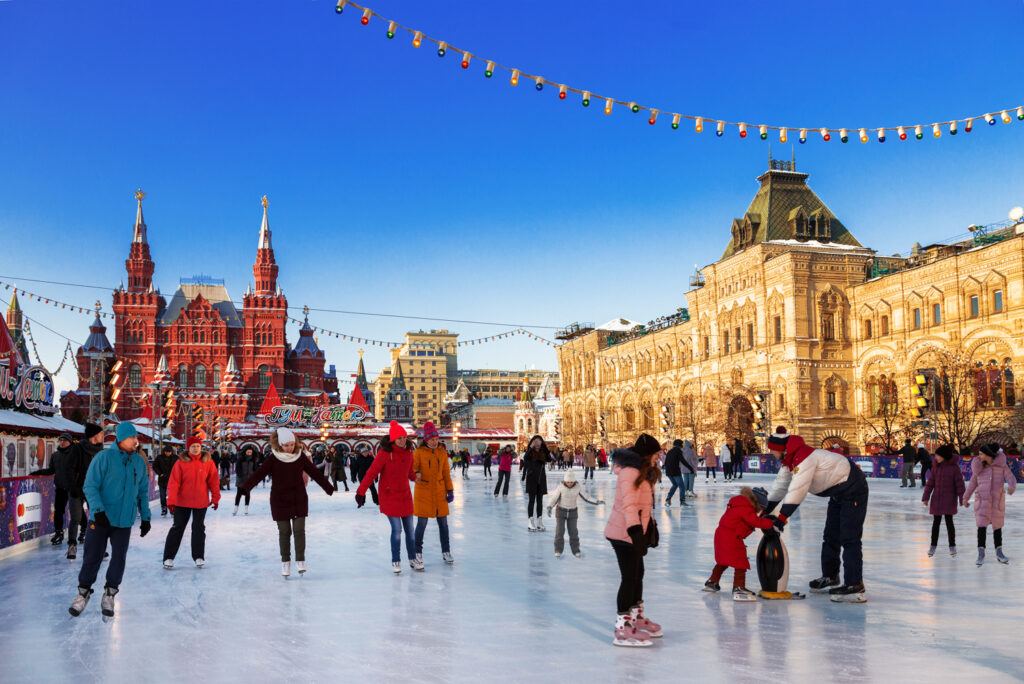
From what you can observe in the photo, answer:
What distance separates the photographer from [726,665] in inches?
210

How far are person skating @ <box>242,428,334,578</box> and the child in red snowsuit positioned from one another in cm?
402

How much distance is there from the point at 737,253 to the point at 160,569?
152 ft

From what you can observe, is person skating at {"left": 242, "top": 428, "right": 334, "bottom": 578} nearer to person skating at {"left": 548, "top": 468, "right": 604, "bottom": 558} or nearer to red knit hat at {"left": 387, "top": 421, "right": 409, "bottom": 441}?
red knit hat at {"left": 387, "top": 421, "right": 409, "bottom": 441}

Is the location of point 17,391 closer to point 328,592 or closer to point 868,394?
point 328,592

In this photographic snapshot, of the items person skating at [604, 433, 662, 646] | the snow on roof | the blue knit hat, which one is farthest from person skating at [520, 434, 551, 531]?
the snow on roof

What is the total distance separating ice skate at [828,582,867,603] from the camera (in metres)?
7.43

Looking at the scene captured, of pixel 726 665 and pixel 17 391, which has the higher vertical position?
pixel 17 391

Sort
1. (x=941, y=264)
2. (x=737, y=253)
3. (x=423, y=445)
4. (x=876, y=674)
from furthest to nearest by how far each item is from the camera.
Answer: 1. (x=737, y=253)
2. (x=941, y=264)
3. (x=423, y=445)
4. (x=876, y=674)

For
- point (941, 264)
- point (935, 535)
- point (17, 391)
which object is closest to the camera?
point (935, 535)

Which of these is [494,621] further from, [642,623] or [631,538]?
[631,538]

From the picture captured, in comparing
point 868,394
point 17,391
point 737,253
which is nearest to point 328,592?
point 17,391

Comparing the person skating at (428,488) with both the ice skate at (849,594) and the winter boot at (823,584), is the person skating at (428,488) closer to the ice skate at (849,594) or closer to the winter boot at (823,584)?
the winter boot at (823,584)

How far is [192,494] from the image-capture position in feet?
33.7

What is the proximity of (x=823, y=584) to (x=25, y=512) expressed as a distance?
10284 millimetres
